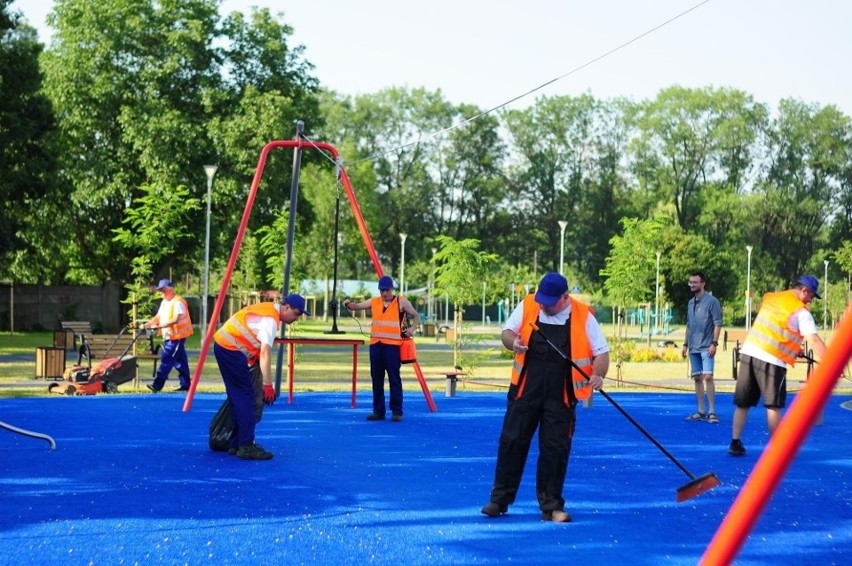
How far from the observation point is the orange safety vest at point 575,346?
25.9ft

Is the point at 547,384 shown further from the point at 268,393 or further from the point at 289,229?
the point at 289,229

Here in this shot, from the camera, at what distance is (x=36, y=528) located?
737 centimetres

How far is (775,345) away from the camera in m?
11.0

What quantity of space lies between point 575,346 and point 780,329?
149 inches

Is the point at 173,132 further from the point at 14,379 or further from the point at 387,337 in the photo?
the point at 387,337

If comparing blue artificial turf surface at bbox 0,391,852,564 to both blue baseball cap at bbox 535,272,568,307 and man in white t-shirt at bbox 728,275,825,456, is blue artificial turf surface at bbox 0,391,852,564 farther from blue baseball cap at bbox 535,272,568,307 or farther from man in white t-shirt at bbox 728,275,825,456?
blue baseball cap at bbox 535,272,568,307

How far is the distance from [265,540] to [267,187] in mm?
38475

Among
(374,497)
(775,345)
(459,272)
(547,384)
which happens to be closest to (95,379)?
(459,272)

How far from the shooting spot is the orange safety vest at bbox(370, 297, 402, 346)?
14828 millimetres

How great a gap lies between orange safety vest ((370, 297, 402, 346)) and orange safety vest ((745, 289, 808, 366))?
200 inches

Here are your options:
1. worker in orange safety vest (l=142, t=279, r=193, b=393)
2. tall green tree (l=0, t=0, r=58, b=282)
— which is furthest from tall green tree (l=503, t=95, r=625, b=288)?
worker in orange safety vest (l=142, t=279, r=193, b=393)

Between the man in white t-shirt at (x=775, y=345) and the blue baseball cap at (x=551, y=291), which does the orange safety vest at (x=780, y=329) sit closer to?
the man in white t-shirt at (x=775, y=345)

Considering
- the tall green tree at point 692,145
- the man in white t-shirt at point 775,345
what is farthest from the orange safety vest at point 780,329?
the tall green tree at point 692,145

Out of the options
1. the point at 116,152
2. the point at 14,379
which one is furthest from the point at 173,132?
the point at 14,379
